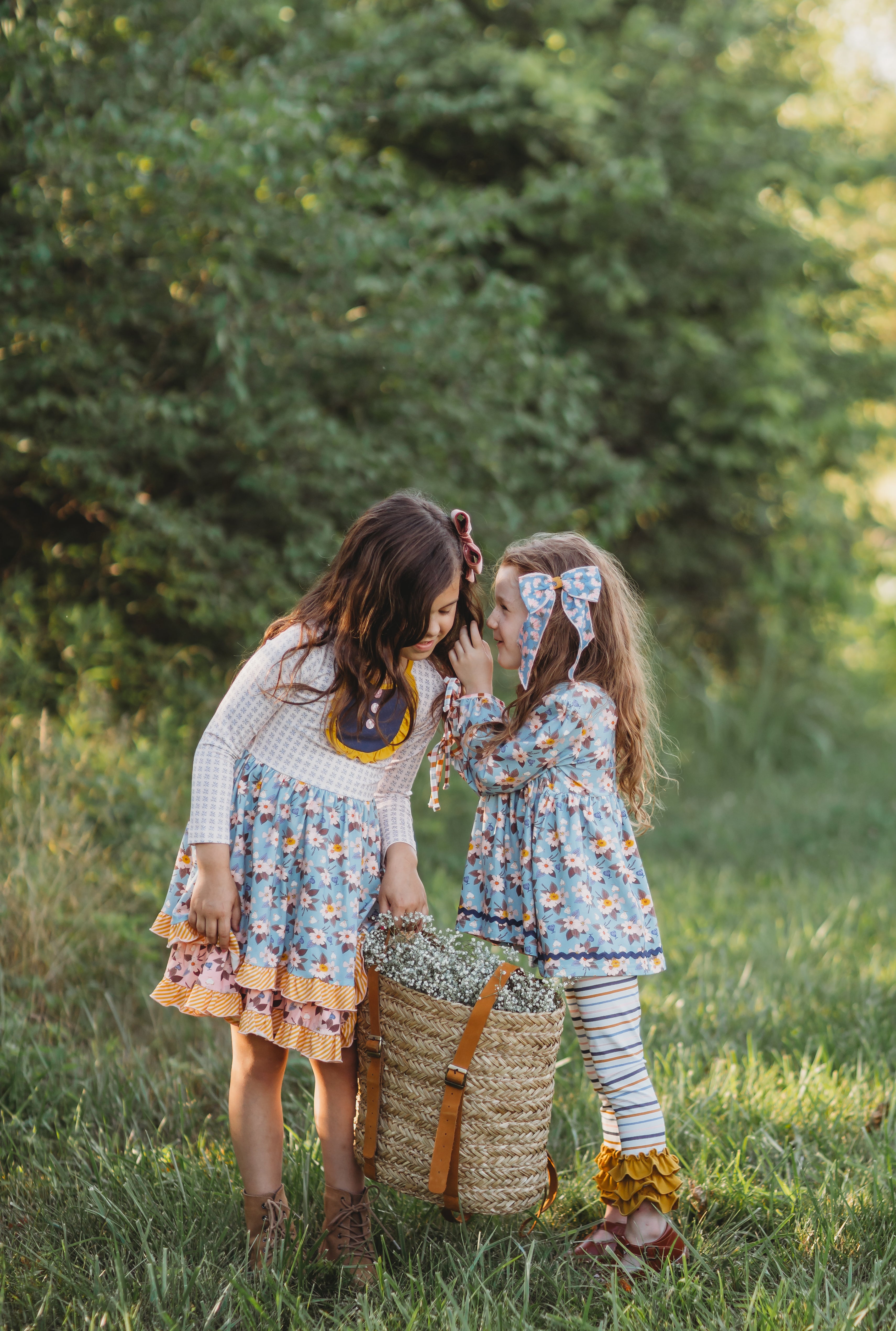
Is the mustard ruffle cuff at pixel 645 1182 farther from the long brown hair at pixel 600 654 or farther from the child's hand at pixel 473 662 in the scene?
the child's hand at pixel 473 662

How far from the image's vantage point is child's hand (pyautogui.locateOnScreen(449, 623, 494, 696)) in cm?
238

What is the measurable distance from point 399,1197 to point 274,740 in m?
1.06

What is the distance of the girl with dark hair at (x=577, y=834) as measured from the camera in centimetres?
226

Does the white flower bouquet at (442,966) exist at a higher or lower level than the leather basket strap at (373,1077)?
higher

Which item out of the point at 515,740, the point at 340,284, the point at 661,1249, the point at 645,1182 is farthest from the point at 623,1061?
the point at 340,284

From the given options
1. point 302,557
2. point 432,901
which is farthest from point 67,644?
point 432,901

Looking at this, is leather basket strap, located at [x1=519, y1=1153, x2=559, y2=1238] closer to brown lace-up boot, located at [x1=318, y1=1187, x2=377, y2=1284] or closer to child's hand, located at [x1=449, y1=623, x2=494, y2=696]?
brown lace-up boot, located at [x1=318, y1=1187, x2=377, y2=1284]

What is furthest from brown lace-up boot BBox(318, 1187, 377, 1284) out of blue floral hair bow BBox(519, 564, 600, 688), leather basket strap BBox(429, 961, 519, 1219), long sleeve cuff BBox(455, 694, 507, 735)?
blue floral hair bow BBox(519, 564, 600, 688)

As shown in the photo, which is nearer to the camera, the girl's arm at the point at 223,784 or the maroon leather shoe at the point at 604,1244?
the girl's arm at the point at 223,784

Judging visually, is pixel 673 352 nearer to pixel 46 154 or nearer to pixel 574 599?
pixel 46 154

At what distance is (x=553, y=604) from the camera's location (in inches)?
92.7

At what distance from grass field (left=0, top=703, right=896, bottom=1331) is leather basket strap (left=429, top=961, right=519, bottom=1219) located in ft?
0.53

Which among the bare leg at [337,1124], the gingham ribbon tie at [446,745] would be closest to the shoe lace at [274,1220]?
the bare leg at [337,1124]

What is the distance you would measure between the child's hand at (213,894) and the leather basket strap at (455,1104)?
48 cm
